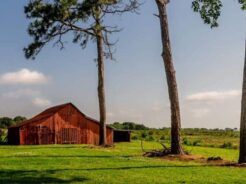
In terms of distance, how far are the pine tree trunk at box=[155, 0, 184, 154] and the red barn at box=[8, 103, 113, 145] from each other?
113 feet

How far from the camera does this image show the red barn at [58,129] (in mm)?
61625

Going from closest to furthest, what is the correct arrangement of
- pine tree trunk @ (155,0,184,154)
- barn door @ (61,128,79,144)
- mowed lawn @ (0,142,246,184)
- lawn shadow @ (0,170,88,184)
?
lawn shadow @ (0,170,88,184) → mowed lawn @ (0,142,246,184) → pine tree trunk @ (155,0,184,154) → barn door @ (61,128,79,144)

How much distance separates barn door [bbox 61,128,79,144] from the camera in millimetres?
63719

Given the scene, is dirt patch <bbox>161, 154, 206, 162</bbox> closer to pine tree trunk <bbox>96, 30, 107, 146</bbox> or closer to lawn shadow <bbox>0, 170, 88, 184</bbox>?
lawn shadow <bbox>0, 170, 88, 184</bbox>

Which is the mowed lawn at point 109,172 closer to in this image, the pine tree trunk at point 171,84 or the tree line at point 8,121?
the pine tree trunk at point 171,84

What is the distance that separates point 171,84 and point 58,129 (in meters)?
35.9

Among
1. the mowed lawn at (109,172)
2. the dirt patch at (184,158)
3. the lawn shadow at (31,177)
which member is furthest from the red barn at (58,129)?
the lawn shadow at (31,177)

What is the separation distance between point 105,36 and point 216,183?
109 ft

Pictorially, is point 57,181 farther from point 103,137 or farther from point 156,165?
point 103,137

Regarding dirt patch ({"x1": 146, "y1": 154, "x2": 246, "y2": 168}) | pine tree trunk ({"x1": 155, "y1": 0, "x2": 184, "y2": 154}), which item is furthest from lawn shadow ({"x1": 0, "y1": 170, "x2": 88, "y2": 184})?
pine tree trunk ({"x1": 155, "y1": 0, "x2": 184, "y2": 154})

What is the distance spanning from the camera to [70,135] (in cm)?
6450

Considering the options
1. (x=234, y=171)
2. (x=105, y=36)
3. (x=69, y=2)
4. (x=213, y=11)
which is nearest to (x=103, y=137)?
(x=105, y=36)

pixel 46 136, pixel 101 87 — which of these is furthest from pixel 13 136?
pixel 101 87

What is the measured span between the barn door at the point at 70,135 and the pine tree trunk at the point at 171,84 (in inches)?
1399
